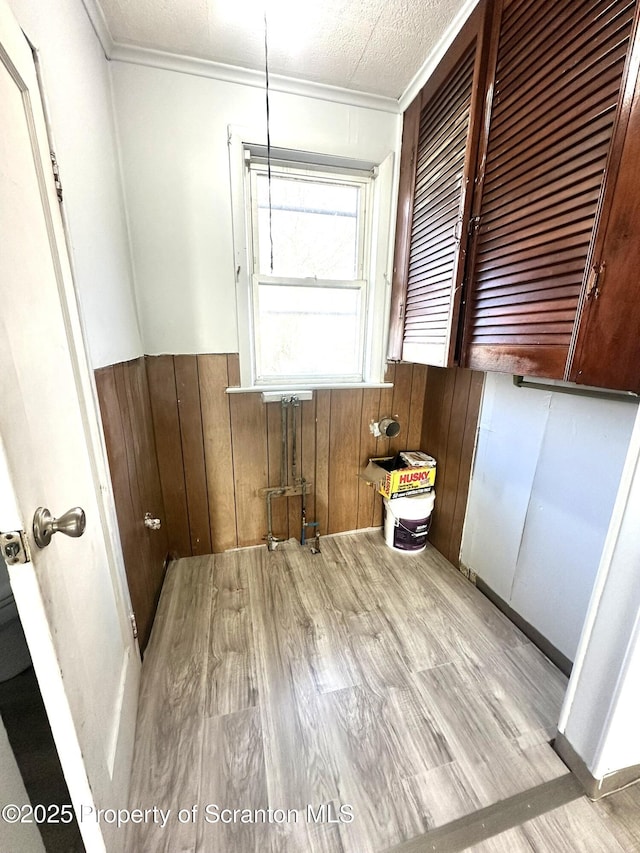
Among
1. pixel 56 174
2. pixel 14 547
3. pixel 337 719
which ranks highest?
pixel 56 174

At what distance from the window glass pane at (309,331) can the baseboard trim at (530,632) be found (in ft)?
4.52

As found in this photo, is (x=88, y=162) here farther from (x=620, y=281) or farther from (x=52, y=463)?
(x=620, y=281)

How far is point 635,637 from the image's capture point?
83 centimetres

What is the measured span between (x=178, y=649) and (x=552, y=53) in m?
2.38

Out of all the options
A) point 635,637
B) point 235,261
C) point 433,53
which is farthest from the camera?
point 235,261

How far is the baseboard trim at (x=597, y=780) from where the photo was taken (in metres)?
0.95

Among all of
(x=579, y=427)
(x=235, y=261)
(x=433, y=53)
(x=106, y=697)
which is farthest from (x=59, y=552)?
(x=433, y=53)

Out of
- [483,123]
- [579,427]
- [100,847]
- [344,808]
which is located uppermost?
[483,123]

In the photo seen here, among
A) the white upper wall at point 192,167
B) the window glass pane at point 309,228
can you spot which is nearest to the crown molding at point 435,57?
the white upper wall at point 192,167

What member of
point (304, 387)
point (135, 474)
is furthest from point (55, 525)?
point (304, 387)

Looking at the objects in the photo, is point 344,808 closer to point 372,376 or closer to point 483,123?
point 372,376

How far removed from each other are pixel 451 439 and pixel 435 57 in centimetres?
172

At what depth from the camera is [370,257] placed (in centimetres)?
185

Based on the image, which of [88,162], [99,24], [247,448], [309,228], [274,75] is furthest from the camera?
[247,448]
